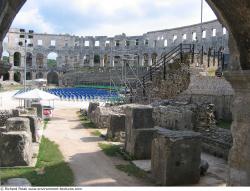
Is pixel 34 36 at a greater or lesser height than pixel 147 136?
greater

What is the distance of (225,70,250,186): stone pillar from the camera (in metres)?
7.27

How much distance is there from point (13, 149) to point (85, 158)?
2325 millimetres

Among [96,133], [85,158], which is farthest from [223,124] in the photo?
[85,158]

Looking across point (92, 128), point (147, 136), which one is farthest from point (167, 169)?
point (92, 128)

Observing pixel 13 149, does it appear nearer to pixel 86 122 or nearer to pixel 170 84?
pixel 86 122

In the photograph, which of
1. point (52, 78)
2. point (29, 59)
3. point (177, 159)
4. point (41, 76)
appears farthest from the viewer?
point (29, 59)

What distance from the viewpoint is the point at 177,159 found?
966 cm

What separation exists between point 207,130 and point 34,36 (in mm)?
56764

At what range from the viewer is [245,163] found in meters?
7.29

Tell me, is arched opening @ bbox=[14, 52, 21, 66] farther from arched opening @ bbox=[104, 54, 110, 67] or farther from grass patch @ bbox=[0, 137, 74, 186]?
grass patch @ bbox=[0, 137, 74, 186]

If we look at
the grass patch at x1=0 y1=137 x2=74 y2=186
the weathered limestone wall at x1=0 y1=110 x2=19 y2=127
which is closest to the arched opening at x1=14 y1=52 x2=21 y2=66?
the weathered limestone wall at x1=0 y1=110 x2=19 y2=127

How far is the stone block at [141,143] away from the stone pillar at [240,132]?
5.31 meters

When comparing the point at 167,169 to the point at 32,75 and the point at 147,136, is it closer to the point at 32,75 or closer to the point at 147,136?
the point at 147,136

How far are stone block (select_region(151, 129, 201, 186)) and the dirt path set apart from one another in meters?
0.63
